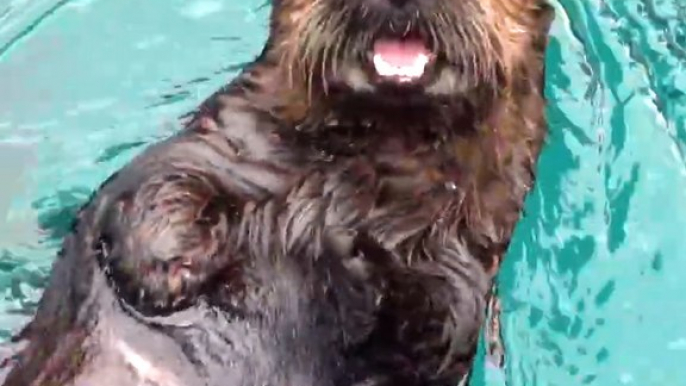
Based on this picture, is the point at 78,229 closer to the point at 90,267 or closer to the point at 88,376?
Result: the point at 90,267

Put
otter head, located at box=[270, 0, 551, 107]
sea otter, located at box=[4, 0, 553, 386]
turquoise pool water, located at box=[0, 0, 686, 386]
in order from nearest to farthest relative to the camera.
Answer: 1. otter head, located at box=[270, 0, 551, 107]
2. sea otter, located at box=[4, 0, 553, 386]
3. turquoise pool water, located at box=[0, 0, 686, 386]

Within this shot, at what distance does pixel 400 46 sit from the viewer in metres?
2.68

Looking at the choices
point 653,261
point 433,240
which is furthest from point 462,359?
point 653,261

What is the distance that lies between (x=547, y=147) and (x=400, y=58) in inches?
48.5

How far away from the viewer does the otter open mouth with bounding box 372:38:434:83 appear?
2656 mm

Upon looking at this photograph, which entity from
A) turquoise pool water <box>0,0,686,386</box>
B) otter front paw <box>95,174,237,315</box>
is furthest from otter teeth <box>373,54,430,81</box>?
turquoise pool water <box>0,0,686,386</box>

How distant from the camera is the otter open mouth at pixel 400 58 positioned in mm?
2656

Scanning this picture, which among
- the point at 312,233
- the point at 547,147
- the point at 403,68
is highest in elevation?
the point at 403,68

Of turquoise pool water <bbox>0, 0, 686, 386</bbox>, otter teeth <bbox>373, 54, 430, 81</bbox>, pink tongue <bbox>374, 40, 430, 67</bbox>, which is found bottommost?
turquoise pool water <bbox>0, 0, 686, 386</bbox>

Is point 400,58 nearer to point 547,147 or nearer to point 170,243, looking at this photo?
point 170,243

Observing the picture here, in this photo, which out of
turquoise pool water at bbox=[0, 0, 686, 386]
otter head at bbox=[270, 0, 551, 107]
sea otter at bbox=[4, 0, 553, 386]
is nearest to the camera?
otter head at bbox=[270, 0, 551, 107]

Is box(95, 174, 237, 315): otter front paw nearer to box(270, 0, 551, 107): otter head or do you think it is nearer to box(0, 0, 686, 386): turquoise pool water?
box(270, 0, 551, 107): otter head

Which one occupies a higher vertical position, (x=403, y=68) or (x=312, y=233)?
(x=403, y=68)

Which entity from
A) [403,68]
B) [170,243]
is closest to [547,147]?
[403,68]
